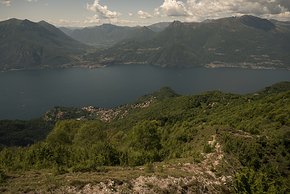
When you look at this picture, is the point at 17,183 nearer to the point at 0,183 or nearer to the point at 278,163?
the point at 0,183

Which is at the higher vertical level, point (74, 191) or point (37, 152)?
point (74, 191)

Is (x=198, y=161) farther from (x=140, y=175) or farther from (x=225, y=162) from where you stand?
(x=140, y=175)

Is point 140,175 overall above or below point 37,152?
above

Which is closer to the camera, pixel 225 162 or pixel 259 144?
pixel 225 162

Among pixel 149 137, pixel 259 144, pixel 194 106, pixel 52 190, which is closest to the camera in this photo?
pixel 52 190

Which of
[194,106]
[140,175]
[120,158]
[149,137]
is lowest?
[194,106]

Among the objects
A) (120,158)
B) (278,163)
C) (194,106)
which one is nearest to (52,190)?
(120,158)

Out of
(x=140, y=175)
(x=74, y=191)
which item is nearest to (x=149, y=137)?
(x=140, y=175)

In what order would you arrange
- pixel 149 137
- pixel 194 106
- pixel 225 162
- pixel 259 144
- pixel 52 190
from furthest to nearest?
pixel 194 106
pixel 149 137
pixel 259 144
pixel 225 162
pixel 52 190

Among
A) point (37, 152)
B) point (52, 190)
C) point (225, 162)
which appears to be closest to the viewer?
point (52, 190)
